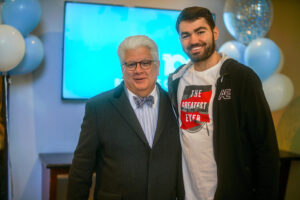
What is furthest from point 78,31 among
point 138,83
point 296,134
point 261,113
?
point 296,134

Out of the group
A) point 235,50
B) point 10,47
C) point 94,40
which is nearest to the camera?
point 10,47

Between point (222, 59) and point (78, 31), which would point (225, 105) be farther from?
point (78, 31)

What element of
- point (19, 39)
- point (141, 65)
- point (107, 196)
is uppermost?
point (19, 39)

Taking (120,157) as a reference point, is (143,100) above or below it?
above

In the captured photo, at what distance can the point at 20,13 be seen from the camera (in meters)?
2.52

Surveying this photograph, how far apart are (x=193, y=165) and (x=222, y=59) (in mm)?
581

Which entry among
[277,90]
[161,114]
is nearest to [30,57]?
[161,114]

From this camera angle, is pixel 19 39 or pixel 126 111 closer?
pixel 126 111

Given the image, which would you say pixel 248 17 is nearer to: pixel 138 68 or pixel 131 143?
pixel 138 68

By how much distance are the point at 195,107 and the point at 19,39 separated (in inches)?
62.3

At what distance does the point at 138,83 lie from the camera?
5.37ft

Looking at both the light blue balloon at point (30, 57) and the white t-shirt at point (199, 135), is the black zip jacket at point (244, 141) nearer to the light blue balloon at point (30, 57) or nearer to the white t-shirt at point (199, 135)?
the white t-shirt at point (199, 135)

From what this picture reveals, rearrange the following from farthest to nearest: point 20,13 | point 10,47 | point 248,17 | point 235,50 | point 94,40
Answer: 1. point 94,40
2. point 235,50
3. point 248,17
4. point 20,13
5. point 10,47

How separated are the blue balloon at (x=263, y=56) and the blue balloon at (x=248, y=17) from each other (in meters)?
0.14
